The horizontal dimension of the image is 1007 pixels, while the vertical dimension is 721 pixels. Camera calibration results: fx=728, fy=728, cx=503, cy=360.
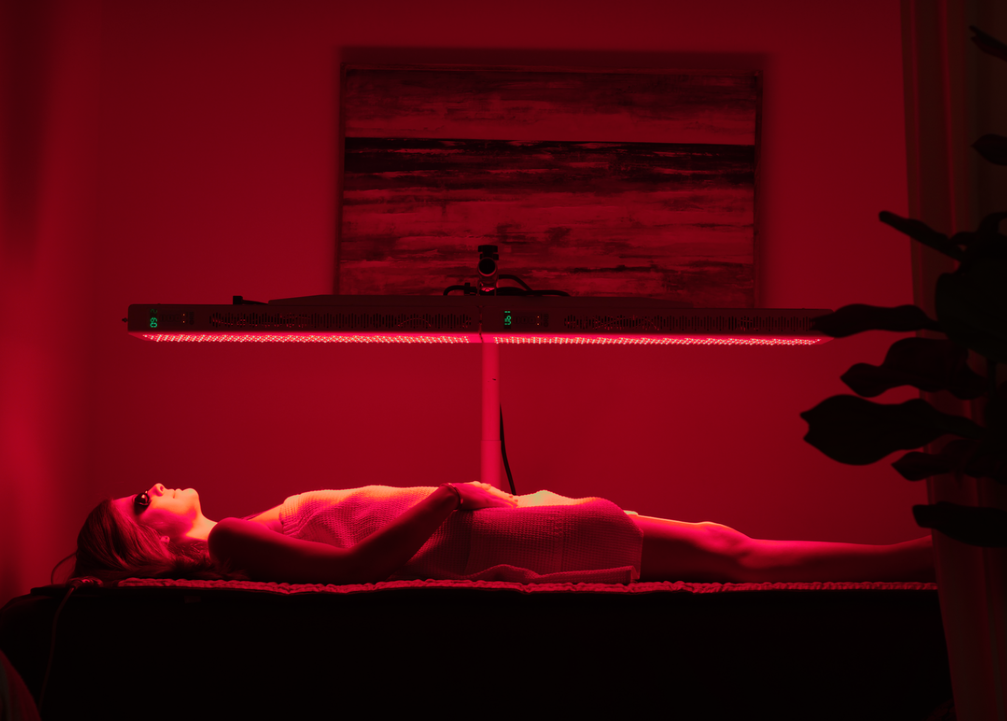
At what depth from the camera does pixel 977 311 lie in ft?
2.31

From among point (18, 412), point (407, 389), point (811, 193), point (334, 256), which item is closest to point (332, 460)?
point (407, 389)

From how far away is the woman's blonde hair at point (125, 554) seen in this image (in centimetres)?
151

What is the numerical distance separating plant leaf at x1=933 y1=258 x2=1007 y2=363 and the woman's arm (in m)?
1.05

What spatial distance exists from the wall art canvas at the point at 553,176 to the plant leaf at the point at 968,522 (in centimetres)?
173

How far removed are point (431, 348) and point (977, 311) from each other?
1982 mm

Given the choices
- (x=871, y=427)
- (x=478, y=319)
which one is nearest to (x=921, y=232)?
(x=871, y=427)

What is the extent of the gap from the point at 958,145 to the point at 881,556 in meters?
0.88

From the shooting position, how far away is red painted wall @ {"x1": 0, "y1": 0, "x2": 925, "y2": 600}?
2486 mm

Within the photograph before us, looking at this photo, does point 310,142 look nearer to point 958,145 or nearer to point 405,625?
point 405,625

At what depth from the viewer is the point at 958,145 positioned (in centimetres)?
93

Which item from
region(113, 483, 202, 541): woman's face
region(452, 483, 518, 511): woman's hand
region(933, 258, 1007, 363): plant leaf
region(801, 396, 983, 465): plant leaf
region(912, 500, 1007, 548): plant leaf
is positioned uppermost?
region(933, 258, 1007, 363): plant leaf

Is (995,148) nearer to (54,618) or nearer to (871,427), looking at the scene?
(871,427)

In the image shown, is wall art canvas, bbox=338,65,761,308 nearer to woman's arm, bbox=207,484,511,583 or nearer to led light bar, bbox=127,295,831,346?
led light bar, bbox=127,295,831,346

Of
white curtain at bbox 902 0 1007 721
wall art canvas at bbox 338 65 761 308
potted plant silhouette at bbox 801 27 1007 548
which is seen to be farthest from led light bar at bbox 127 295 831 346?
wall art canvas at bbox 338 65 761 308
